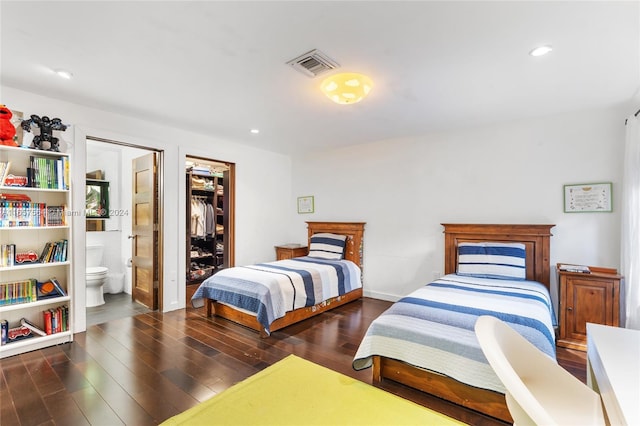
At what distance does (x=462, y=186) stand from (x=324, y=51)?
108 inches

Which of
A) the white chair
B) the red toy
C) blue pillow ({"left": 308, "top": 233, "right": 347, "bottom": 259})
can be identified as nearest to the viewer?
the white chair

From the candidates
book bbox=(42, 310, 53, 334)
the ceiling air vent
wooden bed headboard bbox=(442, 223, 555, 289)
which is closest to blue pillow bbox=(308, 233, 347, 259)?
wooden bed headboard bbox=(442, 223, 555, 289)

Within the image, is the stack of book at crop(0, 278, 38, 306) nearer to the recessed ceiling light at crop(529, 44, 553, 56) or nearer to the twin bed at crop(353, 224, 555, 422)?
the twin bed at crop(353, 224, 555, 422)

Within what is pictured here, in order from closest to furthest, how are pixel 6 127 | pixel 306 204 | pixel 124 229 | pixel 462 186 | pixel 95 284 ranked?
pixel 6 127 < pixel 462 186 < pixel 95 284 < pixel 124 229 < pixel 306 204

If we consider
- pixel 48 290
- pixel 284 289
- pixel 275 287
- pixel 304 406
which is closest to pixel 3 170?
pixel 48 290

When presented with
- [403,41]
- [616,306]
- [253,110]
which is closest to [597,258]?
[616,306]

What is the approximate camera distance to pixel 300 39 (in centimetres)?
198

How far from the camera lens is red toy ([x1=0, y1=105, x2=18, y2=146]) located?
8.41 ft

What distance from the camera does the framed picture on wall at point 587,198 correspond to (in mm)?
3123

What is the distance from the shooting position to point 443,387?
2.01 meters

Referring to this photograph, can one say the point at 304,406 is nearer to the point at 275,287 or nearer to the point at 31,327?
the point at 275,287

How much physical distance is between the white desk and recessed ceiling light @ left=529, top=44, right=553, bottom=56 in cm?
181

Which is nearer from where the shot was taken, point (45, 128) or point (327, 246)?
point (45, 128)

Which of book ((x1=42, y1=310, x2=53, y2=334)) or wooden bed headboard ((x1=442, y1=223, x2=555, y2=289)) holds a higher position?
wooden bed headboard ((x1=442, y1=223, x2=555, y2=289))
